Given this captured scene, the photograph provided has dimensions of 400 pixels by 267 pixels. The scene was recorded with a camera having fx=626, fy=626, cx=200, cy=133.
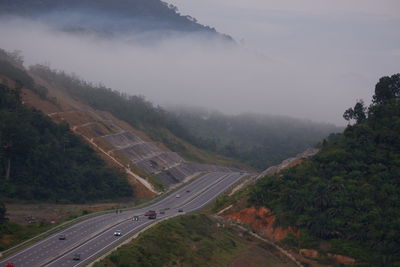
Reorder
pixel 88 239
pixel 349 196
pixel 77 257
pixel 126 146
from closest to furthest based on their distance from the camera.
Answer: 1. pixel 77 257
2. pixel 88 239
3. pixel 349 196
4. pixel 126 146

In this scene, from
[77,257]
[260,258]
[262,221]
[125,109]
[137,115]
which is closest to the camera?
[77,257]

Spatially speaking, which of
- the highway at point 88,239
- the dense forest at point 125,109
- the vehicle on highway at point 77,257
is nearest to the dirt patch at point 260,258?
the highway at point 88,239

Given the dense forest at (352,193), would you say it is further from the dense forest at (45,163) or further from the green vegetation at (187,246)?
the dense forest at (45,163)

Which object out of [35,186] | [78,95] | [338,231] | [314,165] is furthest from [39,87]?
[338,231]

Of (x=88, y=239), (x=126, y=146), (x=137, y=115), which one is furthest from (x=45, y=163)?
(x=137, y=115)

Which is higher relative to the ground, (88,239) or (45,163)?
(45,163)

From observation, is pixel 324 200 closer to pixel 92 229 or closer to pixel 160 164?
pixel 92 229

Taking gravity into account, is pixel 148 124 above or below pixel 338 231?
above

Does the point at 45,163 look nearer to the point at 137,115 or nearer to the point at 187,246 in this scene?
the point at 187,246
